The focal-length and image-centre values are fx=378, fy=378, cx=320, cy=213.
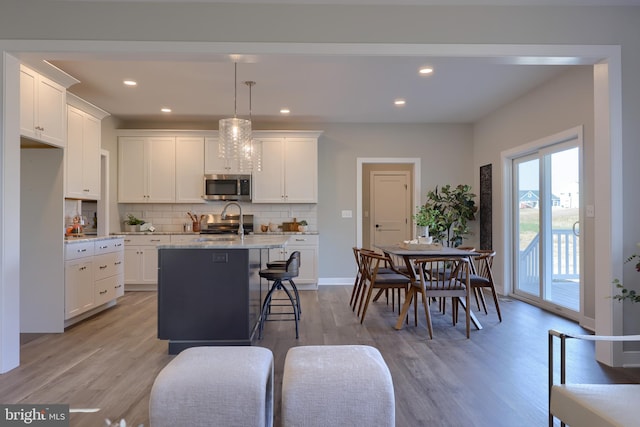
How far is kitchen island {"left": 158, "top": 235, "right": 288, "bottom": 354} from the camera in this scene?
3.01 m

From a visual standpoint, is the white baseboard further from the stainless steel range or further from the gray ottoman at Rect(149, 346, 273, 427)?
the gray ottoman at Rect(149, 346, 273, 427)

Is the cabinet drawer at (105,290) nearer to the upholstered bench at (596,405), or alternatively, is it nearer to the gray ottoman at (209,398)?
the gray ottoman at (209,398)

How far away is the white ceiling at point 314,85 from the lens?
2953 millimetres

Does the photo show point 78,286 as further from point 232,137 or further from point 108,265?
point 232,137

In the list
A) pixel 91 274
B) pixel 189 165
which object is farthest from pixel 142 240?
pixel 91 274

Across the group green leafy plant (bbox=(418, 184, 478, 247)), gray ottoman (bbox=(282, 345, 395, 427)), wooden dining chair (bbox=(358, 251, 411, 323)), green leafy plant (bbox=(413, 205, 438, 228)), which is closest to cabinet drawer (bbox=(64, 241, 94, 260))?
wooden dining chair (bbox=(358, 251, 411, 323))

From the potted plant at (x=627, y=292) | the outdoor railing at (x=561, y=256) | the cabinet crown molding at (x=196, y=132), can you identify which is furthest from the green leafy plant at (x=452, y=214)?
the potted plant at (x=627, y=292)

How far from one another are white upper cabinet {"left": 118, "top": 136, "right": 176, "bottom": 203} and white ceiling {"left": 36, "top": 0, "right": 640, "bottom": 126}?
0.45m

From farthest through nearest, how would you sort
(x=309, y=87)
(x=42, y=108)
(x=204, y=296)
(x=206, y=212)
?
(x=206, y=212), (x=309, y=87), (x=42, y=108), (x=204, y=296)

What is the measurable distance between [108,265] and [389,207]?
5.50 metres

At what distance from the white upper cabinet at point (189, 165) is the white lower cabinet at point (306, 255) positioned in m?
1.63

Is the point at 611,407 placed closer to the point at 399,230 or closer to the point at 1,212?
the point at 1,212

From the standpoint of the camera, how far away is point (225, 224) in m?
6.15

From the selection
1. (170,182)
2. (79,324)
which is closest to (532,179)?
(170,182)
